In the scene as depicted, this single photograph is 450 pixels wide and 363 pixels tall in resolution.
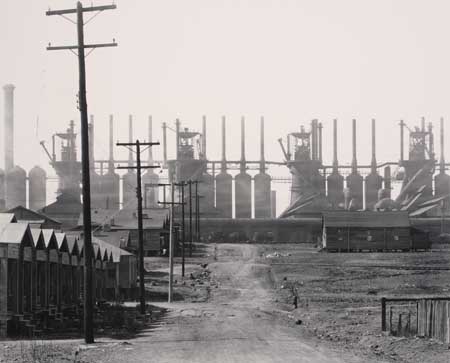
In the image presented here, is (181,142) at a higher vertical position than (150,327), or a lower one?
higher

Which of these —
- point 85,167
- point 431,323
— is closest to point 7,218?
point 85,167

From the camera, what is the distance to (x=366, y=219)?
9494 cm

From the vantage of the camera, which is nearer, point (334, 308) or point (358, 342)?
point (358, 342)

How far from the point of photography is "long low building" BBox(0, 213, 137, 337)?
26281 mm

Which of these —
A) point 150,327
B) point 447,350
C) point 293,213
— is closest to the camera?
point 447,350

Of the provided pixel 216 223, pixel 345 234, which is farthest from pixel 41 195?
pixel 345 234

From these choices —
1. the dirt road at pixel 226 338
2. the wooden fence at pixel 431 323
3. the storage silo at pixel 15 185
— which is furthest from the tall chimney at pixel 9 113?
the wooden fence at pixel 431 323

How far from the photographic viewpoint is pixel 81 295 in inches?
1549

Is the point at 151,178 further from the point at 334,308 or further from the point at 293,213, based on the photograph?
the point at 334,308

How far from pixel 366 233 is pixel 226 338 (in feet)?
231

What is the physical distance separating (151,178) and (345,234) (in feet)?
222

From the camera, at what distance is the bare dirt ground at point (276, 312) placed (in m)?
21.3

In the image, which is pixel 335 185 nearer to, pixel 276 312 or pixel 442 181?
pixel 442 181

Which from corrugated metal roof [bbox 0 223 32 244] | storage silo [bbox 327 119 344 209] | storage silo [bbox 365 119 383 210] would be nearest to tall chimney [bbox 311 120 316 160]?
storage silo [bbox 327 119 344 209]
